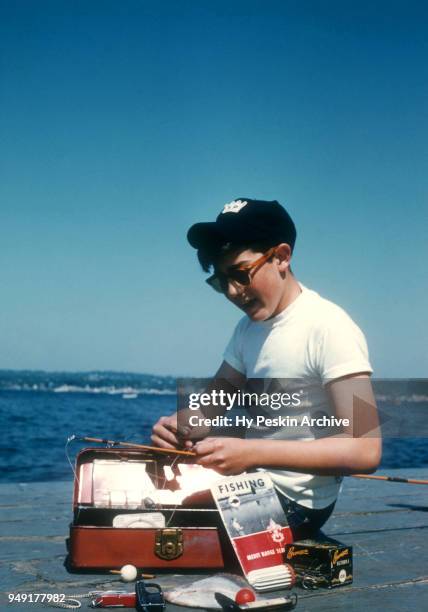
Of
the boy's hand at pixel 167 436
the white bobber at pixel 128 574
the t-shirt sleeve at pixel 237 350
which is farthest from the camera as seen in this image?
the t-shirt sleeve at pixel 237 350

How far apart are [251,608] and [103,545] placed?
74cm

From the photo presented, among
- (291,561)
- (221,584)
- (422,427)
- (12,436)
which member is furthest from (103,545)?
(12,436)

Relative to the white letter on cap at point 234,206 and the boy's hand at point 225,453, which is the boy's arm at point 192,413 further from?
the white letter on cap at point 234,206

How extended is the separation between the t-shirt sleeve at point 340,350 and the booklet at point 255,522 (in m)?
0.47

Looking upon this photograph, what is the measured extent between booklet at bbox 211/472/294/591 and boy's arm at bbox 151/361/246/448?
34 centimetres

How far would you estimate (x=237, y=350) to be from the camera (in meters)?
2.93

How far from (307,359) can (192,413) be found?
656 mm

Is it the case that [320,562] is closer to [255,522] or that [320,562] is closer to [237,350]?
[255,522]

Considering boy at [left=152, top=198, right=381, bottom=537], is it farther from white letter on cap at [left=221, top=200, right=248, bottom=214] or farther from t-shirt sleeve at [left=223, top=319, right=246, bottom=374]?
t-shirt sleeve at [left=223, top=319, right=246, bottom=374]

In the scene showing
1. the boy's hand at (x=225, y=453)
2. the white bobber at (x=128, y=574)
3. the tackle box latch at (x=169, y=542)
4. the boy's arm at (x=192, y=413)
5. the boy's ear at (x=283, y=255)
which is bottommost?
the white bobber at (x=128, y=574)

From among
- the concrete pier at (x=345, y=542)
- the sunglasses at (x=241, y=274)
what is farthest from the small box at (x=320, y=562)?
the sunglasses at (x=241, y=274)

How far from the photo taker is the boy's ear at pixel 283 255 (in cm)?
259

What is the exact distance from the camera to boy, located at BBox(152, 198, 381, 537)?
7.57ft

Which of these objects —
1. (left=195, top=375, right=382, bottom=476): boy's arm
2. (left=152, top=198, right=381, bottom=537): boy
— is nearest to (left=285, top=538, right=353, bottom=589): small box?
(left=152, top=198, right=381, bottom=537): boy
